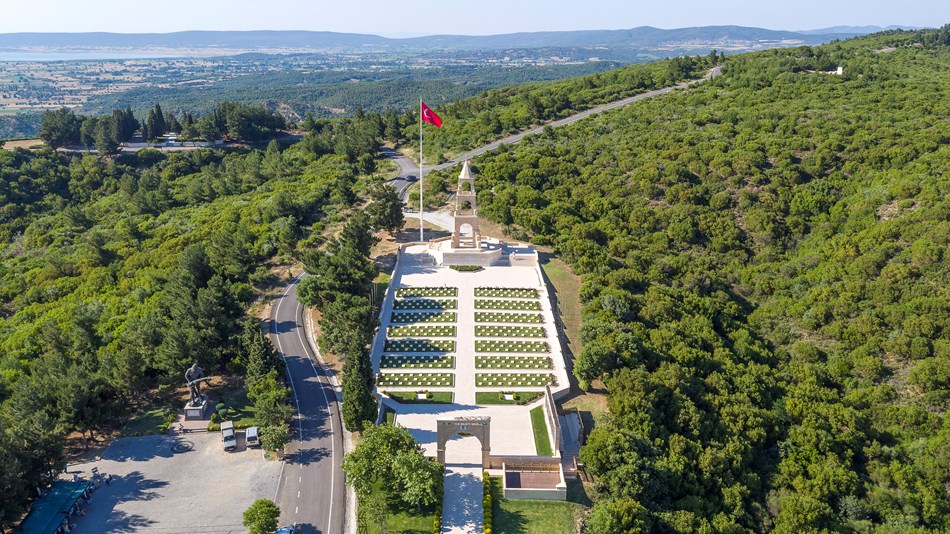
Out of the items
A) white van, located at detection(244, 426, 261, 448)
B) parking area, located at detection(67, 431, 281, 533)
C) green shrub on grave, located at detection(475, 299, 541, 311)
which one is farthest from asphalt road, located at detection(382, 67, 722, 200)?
parking area, located at detection(67, 431, 281, 533)

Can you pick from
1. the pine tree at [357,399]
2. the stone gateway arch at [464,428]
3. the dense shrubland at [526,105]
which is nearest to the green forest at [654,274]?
the pine tree at [357,399]

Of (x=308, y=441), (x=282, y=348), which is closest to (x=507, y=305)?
(x=282, y=348)

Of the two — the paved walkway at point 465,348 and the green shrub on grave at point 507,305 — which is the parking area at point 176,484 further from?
the green shrub on grave at point 507,305

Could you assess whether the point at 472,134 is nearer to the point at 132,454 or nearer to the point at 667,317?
the point at 667,317

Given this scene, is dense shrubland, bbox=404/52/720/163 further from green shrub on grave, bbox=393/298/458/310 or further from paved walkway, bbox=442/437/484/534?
paved walkway, bbox=442/437/484/534

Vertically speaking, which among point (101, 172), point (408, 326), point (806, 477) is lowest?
point (806, 477)

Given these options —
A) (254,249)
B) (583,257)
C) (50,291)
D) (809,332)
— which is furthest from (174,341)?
(809,332)
